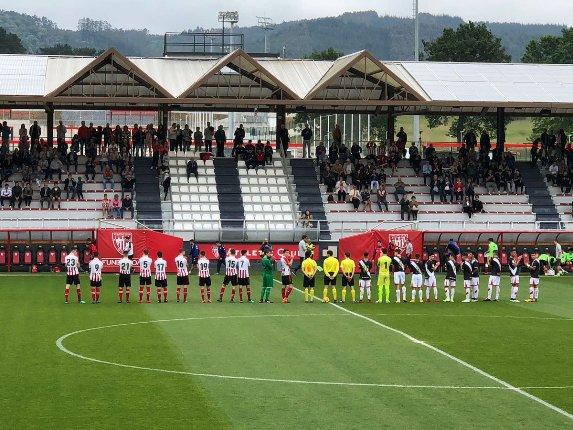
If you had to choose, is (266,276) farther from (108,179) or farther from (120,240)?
(108,179)

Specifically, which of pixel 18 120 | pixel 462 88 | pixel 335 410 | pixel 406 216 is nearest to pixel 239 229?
pixel 406 216

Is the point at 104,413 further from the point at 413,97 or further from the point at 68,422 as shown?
the point at 413,97

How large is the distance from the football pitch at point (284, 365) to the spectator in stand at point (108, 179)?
19538mm

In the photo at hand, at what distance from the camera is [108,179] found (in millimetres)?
59906

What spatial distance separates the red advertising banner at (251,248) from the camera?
5344cm

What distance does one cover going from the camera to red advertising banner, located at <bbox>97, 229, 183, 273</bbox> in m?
51.3

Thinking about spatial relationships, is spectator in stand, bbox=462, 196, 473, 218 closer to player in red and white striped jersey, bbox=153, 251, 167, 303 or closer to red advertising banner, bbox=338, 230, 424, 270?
red advertising banner, bbox=338, 230, 424, 270

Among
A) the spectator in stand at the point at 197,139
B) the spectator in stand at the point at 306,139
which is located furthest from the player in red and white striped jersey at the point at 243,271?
the spectator in stand at the point at 306,139

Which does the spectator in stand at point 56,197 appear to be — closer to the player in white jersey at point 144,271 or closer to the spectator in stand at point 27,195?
the spectator in stand at point 27,195

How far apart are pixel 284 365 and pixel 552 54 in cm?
10728

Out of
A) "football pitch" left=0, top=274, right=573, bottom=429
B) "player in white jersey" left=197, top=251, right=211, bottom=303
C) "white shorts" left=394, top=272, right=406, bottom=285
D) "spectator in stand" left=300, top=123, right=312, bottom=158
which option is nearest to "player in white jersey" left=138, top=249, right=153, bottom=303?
"football pitch" left=0, top=274, right=573, bottom=429

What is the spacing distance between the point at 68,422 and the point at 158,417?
4.92 feet

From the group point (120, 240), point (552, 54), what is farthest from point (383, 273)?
point (552, 54)

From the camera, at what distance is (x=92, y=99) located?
58.9 meters
